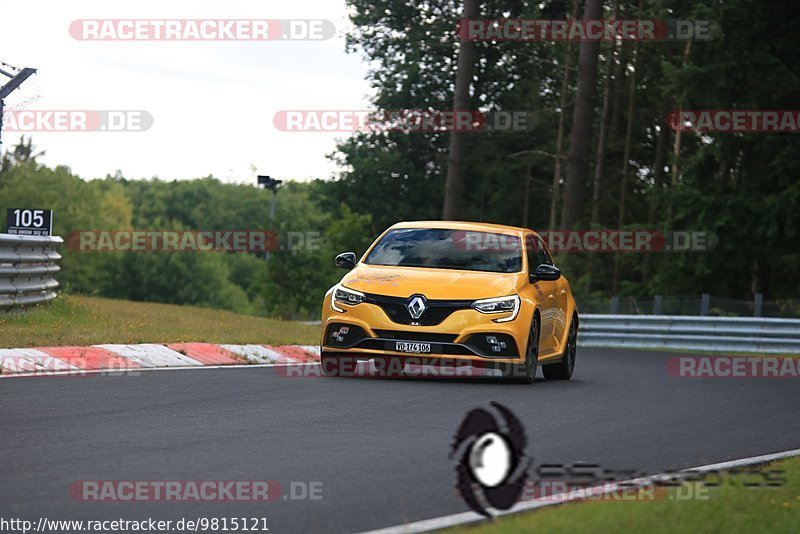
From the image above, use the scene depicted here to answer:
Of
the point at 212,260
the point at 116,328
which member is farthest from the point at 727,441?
the point at 212,260

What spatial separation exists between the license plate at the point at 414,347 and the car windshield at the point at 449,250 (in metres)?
1.26

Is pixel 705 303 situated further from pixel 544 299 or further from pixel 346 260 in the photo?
pixel 346 260

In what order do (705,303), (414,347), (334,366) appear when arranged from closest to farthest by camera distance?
(414,347) < (334,366) < (705,303)

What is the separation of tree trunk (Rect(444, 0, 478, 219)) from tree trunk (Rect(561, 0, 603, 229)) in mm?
2973

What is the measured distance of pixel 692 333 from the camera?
96.3 feet

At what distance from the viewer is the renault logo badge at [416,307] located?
46.2 feet

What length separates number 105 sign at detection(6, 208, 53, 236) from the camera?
1852 centimetres

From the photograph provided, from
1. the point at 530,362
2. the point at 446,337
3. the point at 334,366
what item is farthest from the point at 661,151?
the point at 446,337

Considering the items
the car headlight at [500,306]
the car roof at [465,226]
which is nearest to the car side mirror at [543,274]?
the car roof at [465,226]

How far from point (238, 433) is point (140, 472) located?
6.10ft

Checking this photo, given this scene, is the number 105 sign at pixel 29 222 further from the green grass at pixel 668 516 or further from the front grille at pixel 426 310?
the green grass at pixel 668 516

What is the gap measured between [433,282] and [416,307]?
0.38m

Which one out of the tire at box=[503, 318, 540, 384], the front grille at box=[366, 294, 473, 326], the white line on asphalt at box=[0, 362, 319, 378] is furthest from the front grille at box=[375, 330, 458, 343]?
the white line on asphalt at box=[0, 362, 319, 378]

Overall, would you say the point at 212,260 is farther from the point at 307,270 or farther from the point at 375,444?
the point at 375,444
